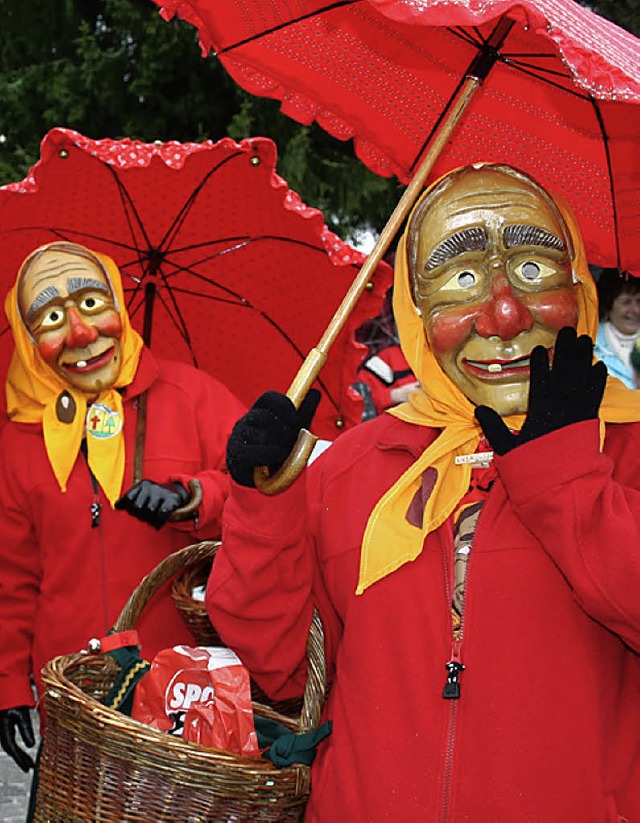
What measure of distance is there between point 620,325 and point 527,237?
246 centimetres

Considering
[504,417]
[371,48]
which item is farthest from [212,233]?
[504,417]

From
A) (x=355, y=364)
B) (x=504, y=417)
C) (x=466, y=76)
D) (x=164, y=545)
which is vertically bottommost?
(x=164, y=545)

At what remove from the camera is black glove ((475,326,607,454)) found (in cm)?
188

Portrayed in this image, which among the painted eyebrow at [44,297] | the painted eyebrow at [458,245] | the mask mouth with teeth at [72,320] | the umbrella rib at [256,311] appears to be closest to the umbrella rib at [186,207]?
the umbrella rib at [256,311]

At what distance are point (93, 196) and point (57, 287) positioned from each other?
37cm

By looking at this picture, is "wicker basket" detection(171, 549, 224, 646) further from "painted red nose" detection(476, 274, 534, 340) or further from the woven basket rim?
"painted red nose" detection(476, 274, 534, 340)

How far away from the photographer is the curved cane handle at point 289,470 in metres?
2.02

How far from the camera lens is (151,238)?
3727 millimetres

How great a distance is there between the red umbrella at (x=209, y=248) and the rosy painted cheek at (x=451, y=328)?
122 centimetres

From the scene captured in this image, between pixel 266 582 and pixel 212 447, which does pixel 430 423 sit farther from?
pixel 212 447

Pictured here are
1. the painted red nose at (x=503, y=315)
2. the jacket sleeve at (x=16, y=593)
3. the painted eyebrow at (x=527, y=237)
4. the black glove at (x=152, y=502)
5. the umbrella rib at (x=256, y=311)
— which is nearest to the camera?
the painted red nose at (x=503, y=315)

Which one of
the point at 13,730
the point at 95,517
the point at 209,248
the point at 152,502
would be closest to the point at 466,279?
the point at 152,502

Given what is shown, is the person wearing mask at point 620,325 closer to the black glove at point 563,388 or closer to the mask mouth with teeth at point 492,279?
the mask mouth with teeth at point 492,279

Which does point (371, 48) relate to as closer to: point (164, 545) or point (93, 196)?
point (93, 196)
